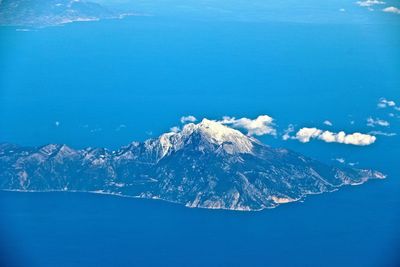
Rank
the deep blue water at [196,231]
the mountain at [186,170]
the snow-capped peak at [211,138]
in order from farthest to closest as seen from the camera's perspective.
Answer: the snow-capped peak at [211,138]
the mountain at [186,170]
the deep blue water at [196,231]

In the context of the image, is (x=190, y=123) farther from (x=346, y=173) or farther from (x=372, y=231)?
(x=372, y=231)

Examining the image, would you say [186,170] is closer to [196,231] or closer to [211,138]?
[211,138]

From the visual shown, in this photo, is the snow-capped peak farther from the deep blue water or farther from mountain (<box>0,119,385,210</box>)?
the deep blue water

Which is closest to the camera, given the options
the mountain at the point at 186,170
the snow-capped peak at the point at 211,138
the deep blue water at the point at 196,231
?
the deep blue water at the point at 196,231

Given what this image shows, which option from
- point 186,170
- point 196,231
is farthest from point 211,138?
point 196,231

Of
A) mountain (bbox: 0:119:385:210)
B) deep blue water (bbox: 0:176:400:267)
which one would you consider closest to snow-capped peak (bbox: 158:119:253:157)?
mountain (bbox: 0:119:385:210)

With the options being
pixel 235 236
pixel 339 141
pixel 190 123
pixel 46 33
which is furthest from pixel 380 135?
pixel 46 33

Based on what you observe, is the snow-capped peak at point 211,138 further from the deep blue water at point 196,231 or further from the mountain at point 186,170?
the deep blue water at point 196,231

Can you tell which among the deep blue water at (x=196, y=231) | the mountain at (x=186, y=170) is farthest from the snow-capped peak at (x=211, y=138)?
the deep blue water at (x=196, y=231)

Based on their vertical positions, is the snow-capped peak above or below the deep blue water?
above

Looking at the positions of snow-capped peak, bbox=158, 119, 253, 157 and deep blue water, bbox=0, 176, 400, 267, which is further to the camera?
snow-capped peak, bbox=158, 119, 253, 157
